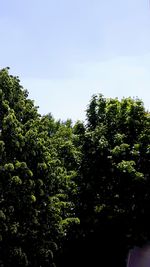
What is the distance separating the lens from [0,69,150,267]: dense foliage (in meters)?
20.2

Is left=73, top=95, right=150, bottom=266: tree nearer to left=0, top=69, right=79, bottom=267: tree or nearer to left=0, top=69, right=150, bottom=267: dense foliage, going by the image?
left=0, top=69, right=150, bottom=267: dense foliage

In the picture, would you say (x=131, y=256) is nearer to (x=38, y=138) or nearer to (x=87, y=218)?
(x=87, y=218)

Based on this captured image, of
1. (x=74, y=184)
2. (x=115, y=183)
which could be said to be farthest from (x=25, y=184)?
(x=115, y=183)

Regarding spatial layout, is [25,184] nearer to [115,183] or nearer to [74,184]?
[74,184]

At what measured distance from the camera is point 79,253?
26375 mm

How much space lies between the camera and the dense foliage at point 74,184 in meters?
20.2

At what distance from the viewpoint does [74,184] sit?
25672 mm

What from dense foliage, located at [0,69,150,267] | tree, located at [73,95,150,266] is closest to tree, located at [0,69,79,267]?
dense foliage, located at [0,69,150,267]

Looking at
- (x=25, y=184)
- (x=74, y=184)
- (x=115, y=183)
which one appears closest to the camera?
(x=25, y=184)

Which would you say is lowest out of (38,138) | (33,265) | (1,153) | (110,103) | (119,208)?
(33,265)

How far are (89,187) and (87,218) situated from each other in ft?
6.40

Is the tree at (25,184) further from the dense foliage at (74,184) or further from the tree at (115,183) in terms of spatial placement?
the tree at (115,183)

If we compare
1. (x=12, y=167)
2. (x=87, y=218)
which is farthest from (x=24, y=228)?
(x=87, y=218)

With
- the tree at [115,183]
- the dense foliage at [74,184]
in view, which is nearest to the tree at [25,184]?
the dense foliage at [74,184]
